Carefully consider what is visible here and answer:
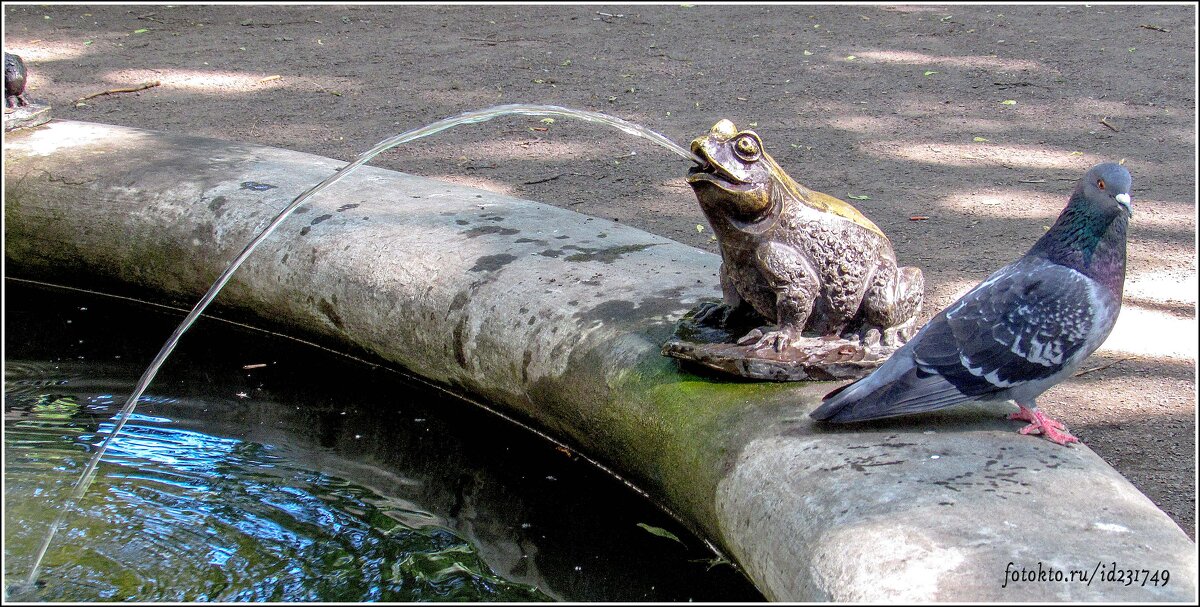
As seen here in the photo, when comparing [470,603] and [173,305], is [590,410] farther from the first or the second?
[173,305]

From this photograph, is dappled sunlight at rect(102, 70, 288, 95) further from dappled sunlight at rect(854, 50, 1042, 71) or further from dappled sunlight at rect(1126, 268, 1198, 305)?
dappled sunlight at rect(1126, 268, 1198, 305)

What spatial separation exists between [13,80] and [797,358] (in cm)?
329

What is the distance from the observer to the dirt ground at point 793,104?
378 centimetres

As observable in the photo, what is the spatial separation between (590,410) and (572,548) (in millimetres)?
351

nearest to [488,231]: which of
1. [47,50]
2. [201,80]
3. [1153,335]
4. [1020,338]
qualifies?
[1020,338]

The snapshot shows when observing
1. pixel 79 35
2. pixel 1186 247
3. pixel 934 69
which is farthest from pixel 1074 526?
pixel 79 35

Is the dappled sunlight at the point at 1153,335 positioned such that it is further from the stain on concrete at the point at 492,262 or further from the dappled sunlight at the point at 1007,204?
the stain on concrete at the point at 492,262

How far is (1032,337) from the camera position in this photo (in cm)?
224

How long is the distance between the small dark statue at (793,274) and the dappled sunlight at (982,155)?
2.58 meters

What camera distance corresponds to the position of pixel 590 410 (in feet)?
9.11

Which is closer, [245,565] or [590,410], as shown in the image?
[245,565]

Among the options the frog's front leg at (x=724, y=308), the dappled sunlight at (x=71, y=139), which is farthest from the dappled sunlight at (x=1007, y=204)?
the dappled sunlight at (x=71, y=139)

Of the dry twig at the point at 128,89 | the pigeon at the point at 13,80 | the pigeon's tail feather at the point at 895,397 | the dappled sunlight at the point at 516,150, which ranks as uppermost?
the pigeon at the point at 13,80

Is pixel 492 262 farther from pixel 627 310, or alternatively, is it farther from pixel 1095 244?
pixel 1095 244
